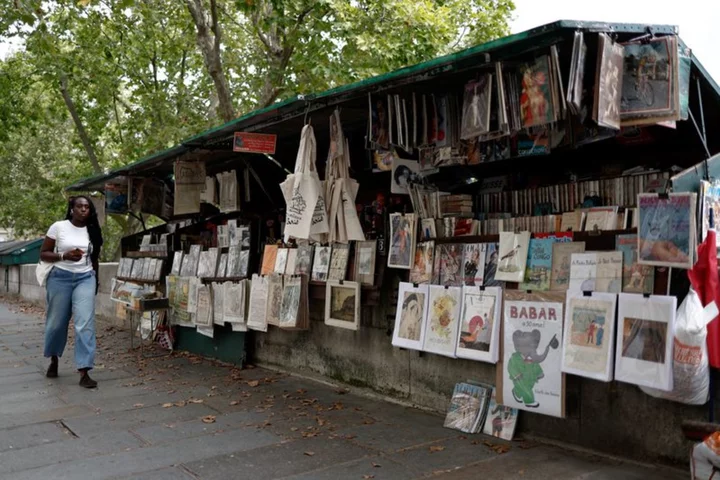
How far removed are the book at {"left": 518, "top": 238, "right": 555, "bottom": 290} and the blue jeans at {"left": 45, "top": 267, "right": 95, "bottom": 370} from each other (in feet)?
15.5

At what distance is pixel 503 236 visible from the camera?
16.1ft

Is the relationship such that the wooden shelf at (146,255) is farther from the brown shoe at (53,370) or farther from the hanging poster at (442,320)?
the hanging poster at (442,320)

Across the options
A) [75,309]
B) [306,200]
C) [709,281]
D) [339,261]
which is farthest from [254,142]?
[709,281]

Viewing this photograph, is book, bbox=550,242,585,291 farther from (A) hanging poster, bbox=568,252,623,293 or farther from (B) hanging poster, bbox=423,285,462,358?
(B) hanging poster, bbox=423,285,462,358

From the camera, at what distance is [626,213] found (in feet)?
14.6

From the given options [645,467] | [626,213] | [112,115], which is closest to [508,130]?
[626,213]

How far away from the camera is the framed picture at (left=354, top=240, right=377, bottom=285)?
19.6ft

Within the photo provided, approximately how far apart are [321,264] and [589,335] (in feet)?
10.1

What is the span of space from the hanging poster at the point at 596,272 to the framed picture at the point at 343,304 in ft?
7.17

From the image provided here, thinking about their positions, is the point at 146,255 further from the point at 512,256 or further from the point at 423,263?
the point at 512,256

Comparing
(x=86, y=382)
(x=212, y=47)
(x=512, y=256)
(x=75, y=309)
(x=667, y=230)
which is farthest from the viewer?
(x=212, y=47)

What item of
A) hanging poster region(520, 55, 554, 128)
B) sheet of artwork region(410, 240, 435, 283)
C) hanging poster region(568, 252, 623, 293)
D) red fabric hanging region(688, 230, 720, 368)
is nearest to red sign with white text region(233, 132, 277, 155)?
sheet of artwork region(410, 240, 435, 283)

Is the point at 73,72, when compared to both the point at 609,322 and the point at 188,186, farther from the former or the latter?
the point at 609,322

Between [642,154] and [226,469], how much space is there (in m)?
4.02
